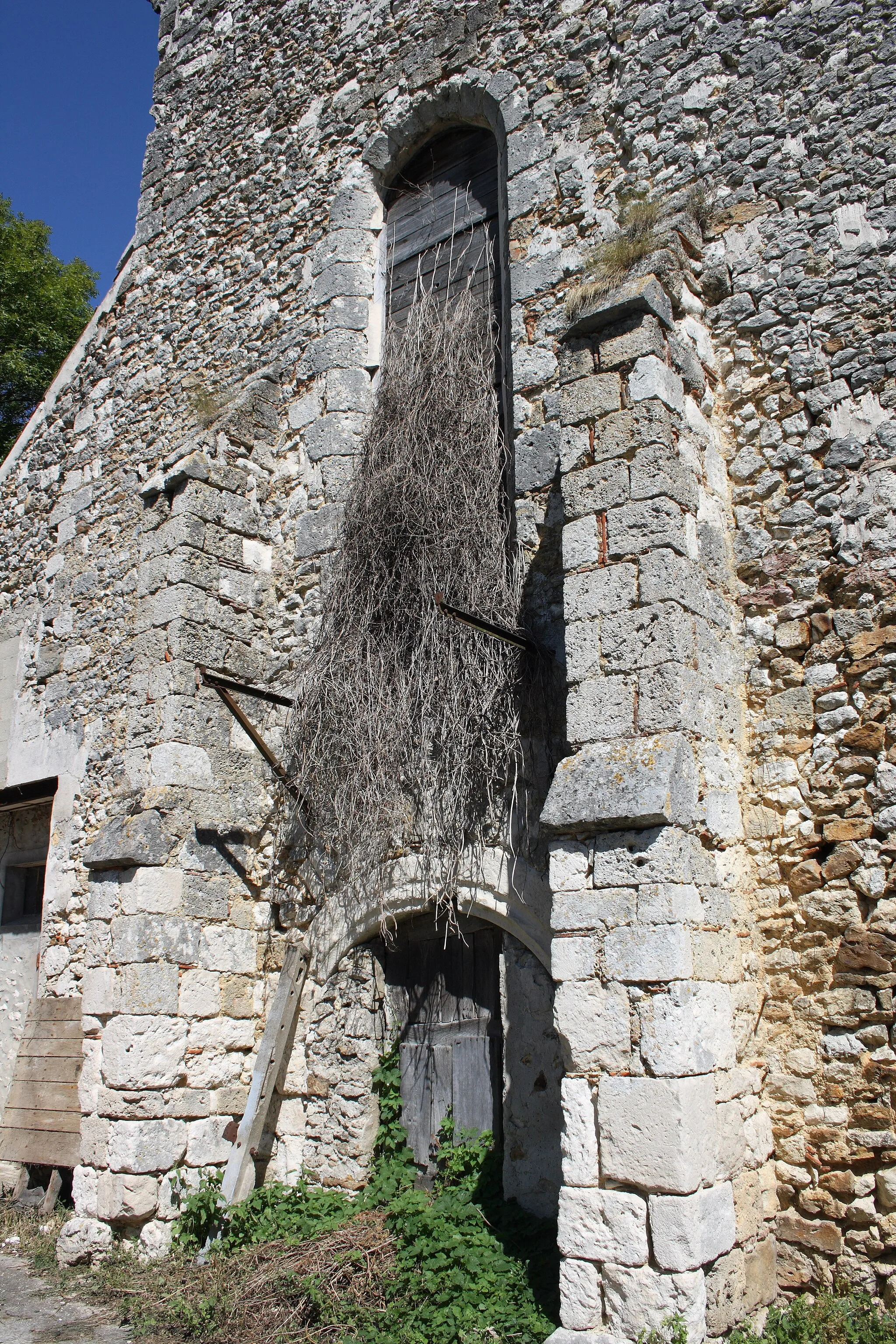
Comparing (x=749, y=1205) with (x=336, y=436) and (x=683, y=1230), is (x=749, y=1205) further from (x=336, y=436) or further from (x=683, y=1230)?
(x=336, y=436)

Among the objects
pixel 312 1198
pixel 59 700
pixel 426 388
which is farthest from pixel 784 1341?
pixel 59 700

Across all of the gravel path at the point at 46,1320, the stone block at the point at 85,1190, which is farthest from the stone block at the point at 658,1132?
the stone block at the point at 85,1190

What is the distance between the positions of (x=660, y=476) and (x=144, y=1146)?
13.3 feet

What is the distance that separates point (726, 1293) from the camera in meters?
3.29

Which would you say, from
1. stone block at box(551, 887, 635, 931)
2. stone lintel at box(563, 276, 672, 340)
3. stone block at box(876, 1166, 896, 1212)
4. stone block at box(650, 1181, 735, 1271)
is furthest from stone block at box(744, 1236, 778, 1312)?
stone lintel at box(563, 276, 672, 340)

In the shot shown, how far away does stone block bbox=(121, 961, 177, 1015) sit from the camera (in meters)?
5.16

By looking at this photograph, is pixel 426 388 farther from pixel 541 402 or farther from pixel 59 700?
pixel 59 700

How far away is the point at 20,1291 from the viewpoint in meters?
4.93

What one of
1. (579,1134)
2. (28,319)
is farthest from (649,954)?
(28,319)

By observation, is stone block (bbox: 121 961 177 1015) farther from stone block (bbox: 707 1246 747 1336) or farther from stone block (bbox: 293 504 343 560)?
stone block (bbox: 707 1246 747 1336)

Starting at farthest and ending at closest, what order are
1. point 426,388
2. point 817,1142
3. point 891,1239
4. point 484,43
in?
point 484,43 → point 426,388 → point 817,1142 → point 891,1239

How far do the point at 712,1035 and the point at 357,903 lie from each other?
2.28 metres

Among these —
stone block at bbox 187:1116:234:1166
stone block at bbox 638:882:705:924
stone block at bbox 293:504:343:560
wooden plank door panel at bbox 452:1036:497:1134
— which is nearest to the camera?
stone block at bbox 638:882:705:924

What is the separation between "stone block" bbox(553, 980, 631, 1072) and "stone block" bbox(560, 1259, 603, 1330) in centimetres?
61
